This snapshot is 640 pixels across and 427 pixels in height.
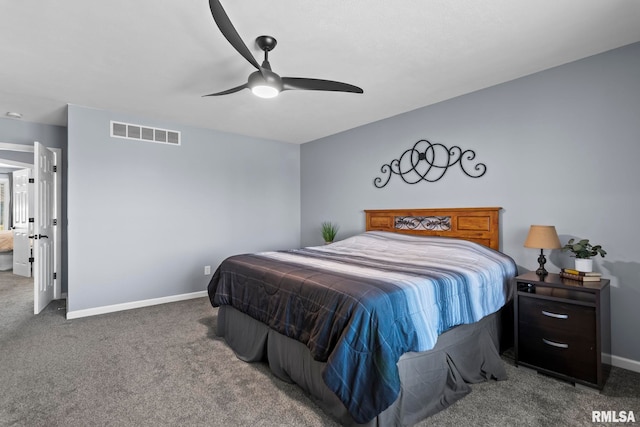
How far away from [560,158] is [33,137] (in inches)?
245

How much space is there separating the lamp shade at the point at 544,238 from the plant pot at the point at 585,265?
0.17 m

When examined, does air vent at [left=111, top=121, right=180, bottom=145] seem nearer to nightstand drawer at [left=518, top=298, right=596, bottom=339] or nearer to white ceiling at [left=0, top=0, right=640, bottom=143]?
white ceiling at [left=0, top=0, right=640, bottom=143]

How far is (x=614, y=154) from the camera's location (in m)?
2.53

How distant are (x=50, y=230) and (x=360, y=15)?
15.7 ft

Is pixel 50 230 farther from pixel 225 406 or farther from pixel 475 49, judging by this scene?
pixel 475 49

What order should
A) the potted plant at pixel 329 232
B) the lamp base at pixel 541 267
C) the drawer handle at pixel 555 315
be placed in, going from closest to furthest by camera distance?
the drawer handle at pixel 555 315 → the lamp base at pixel 541 267 → the potted plant at pixel 329 232

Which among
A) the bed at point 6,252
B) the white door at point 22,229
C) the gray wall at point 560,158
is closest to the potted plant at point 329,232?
the gray wall at point 560,158

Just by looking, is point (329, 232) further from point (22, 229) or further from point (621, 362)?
point (22, 229)

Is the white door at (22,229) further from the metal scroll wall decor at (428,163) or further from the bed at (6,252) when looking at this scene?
the metal scroll wall decor at (428,163)

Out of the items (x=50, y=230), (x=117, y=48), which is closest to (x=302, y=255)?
(x=117, y=48)

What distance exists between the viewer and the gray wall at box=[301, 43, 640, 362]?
2.47 metres

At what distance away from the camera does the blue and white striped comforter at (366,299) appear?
1641 millimetres

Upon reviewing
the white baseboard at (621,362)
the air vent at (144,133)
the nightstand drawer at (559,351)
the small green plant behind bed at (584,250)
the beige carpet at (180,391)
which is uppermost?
the air vent at (144,133)

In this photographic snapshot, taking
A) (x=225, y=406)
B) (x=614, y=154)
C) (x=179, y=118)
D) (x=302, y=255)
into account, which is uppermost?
(x=179, y=118)
